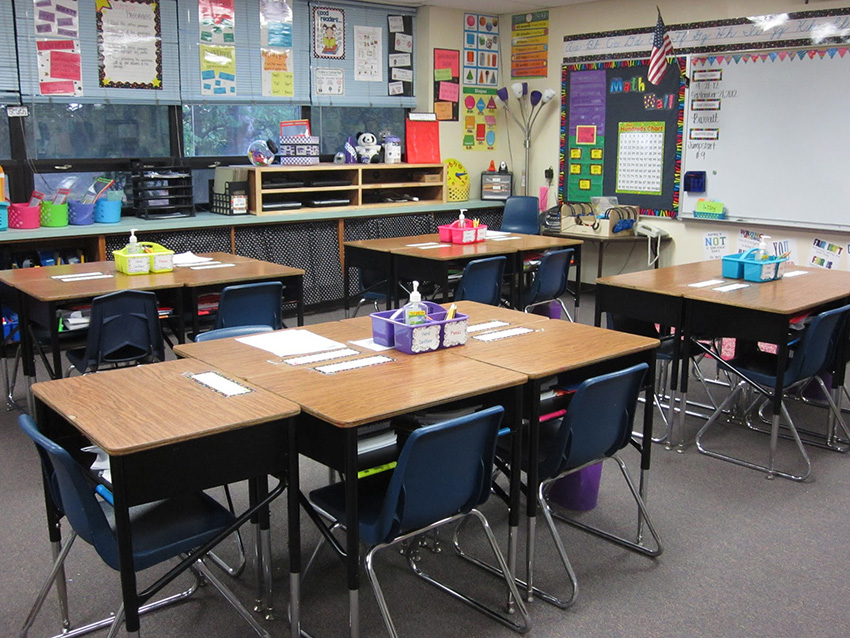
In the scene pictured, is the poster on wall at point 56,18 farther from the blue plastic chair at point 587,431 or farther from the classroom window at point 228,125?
the blue plastic chair at point 587,431

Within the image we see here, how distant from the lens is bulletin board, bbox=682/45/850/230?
5789 mm

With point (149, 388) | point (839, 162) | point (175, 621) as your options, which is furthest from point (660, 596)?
point (839, 162)

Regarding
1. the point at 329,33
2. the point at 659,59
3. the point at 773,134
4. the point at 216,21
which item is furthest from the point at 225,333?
the point at 773,134

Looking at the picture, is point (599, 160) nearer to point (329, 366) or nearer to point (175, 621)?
point (329, 366)

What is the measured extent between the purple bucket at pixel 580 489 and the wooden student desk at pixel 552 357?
27 centimetres

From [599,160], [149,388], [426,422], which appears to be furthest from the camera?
[599,160]

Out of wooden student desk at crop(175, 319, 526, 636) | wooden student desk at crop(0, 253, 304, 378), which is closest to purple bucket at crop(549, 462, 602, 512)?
wooden student desk at crop(175, 319, 526, 636)

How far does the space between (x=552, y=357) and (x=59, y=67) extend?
4.52m

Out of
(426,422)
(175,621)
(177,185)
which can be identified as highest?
(177,185)

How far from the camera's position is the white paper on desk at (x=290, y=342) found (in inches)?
114

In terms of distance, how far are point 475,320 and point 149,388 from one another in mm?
1402

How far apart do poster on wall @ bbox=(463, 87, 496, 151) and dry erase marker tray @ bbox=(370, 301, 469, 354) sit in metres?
5.19

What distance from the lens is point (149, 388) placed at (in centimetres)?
243

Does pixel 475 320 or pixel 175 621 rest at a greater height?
pixel 475 320
